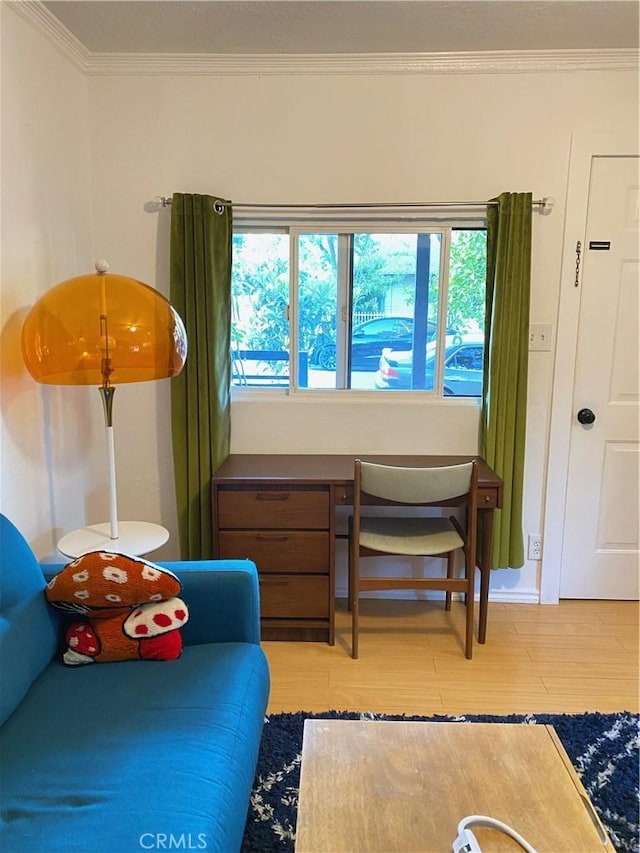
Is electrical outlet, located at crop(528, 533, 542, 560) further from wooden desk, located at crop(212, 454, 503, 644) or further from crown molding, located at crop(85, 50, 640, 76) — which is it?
crown molding, located at crop(85, 50, 640, 76)

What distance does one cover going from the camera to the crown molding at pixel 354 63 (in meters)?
2.52

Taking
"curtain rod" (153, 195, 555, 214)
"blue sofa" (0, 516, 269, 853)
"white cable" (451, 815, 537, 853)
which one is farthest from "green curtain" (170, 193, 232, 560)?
"white cable" (451, 815, 537, 853)

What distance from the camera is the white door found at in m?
2.64

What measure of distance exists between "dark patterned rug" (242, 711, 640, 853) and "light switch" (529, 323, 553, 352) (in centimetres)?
154

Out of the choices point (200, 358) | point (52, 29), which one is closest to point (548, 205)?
point (200, 358)

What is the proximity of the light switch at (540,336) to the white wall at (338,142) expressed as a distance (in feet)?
0.12

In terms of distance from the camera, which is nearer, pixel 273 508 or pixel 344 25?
pixel 344 25

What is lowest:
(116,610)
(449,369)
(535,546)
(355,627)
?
(355,627)

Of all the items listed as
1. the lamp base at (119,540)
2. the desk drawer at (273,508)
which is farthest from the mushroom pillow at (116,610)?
the desk drawer at (273,508)

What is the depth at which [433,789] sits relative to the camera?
4.03ft

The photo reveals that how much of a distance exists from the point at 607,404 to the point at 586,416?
123 mm

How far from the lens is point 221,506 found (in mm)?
2479

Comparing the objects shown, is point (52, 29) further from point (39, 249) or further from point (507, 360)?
point (507, 360)

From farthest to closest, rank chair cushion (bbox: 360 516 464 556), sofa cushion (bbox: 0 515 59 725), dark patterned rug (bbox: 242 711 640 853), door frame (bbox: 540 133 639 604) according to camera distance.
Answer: door frame (bbox: 540 133 639 604), chair cushion (bbox: 360 516 464 556), dark patterned rug (bbox: 242 711 640 853), sofa cushion (bbox: 0 515 59 725)
